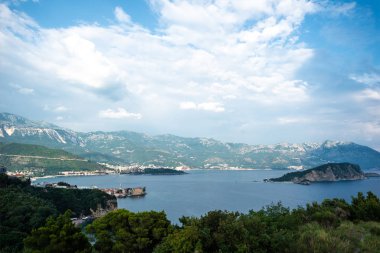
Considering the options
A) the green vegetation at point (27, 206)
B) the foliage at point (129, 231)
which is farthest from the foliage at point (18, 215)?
the foliage at point (129, 231)

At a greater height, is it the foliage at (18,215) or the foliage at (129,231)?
the foliage at (129,231)

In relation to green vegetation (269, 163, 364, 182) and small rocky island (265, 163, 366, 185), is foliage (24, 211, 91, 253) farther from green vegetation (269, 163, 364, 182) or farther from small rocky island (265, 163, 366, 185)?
green vegetation (269, 163, 364, 182)

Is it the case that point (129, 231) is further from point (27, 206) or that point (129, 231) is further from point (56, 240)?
point (27, 206)

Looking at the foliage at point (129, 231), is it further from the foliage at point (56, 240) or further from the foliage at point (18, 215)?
the foliage at point (18, 215)

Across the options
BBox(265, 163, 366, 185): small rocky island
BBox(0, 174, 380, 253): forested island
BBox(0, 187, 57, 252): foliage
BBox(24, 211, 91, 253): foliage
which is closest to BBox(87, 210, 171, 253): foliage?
BBox(0, 174, 380, 253): forested island

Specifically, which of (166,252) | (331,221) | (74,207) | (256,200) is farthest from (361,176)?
(166,252)
